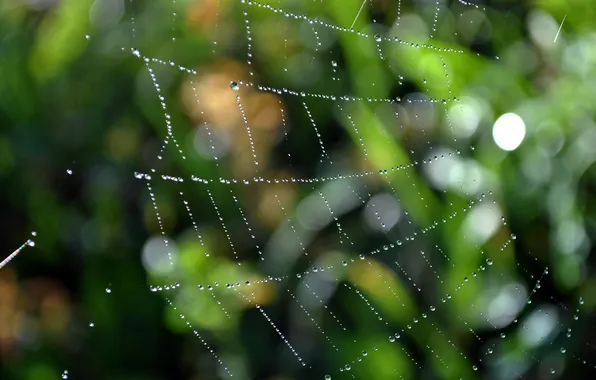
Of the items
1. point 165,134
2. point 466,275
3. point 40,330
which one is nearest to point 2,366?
point 40,330

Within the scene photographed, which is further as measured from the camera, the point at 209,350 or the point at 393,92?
the point at 393,92

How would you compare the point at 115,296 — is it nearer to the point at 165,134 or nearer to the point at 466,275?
the point at 165,134


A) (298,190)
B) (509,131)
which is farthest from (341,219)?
(509,131)

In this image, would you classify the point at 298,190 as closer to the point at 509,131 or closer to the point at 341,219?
the point at 341,219
